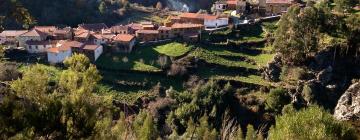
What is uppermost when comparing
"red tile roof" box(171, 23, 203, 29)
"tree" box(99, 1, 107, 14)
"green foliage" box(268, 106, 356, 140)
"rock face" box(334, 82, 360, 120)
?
"tree" box(99, 1, 107, 14)

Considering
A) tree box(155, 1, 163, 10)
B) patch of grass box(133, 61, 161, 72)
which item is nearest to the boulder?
patch of grass box(133, 61, 161, 72)

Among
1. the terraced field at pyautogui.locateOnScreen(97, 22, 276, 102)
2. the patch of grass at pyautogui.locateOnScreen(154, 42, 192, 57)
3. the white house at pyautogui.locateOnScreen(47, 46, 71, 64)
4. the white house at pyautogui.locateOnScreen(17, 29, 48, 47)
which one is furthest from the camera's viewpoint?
the white house at pyautogui.locateOnScreen(17, 29, 48, 47)

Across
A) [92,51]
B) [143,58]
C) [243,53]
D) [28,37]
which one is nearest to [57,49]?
[92,51]

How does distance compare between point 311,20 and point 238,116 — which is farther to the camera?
point 311,20

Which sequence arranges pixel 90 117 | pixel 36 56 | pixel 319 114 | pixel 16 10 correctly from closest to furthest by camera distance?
1. pixel 16 10
2. pixel 90 117
3. pixel 319 114
4. pixel 36 56

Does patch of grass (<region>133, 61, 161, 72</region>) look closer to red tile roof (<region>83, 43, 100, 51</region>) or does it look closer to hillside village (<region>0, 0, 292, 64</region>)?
hillside village (<region>0, 0, 292, 64</region>)

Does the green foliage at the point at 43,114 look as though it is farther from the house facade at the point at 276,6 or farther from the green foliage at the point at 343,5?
the house facade at the point at 276,6

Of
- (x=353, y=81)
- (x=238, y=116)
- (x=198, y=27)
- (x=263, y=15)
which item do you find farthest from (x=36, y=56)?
(x=353, y=81)

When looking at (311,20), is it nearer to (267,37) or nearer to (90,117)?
(267,37)

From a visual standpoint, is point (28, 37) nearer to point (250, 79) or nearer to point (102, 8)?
point (102, 8)
